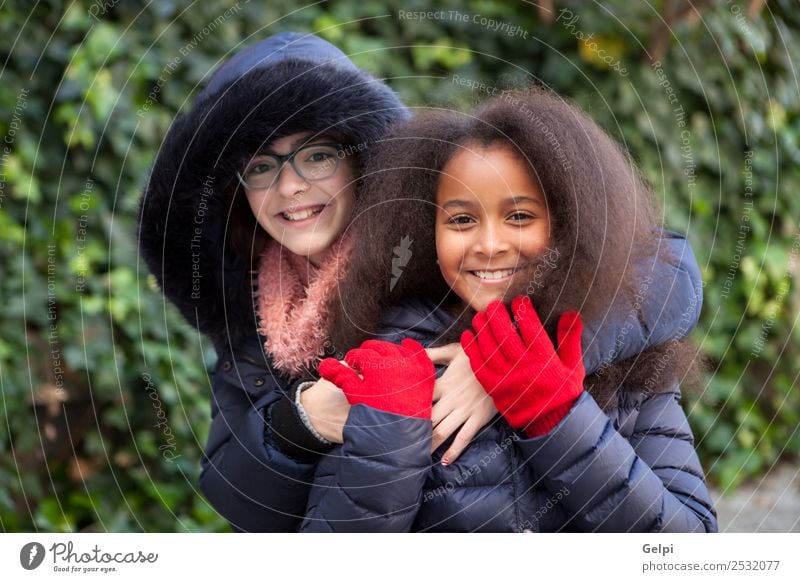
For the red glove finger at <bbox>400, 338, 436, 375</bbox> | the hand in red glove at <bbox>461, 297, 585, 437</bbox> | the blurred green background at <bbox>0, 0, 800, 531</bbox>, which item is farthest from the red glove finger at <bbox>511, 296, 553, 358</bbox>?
the blurred green background at <bbox>0, 0, 800, 531</bbox>

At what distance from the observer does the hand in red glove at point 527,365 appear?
3.11 feet

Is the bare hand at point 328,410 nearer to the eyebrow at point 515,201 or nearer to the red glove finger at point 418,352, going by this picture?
the red glove finger at point 418,352

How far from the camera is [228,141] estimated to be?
1124 mm

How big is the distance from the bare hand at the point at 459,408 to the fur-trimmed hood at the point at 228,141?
0.30 meters

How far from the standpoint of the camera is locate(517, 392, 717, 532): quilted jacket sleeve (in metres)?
0.95

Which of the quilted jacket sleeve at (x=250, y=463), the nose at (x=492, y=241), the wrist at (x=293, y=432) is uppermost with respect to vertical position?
the nose at (x=492, y=241)

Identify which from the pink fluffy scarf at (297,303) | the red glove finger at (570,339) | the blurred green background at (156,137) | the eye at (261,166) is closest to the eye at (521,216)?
the red glove finger at (570,339)

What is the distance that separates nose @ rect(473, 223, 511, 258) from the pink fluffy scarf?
0.18 m

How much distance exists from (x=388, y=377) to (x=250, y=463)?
25 cm

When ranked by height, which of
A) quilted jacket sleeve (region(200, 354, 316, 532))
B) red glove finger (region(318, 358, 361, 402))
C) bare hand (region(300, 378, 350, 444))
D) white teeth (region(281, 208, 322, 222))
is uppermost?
white teeth (region(281, 208, 322, 222))

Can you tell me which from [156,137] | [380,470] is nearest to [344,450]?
[380,470]

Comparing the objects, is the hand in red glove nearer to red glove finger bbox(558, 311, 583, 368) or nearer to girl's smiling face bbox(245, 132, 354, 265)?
red glove finger bbox(558, 311, 583, 368)

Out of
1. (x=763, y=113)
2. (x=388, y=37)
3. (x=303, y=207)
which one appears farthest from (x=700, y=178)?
(x=303, y=207)
